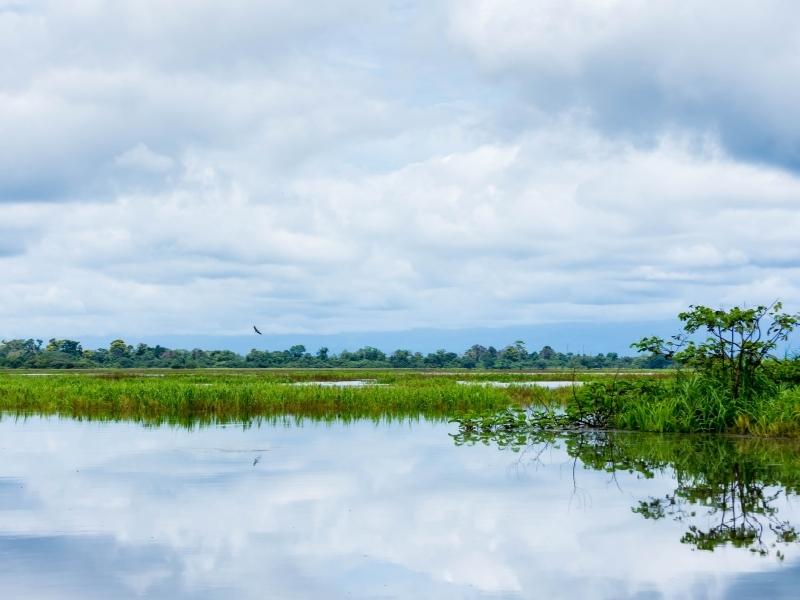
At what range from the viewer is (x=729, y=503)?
39.0ft

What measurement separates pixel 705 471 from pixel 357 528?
6.68 metres

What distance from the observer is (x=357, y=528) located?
34.3 feet

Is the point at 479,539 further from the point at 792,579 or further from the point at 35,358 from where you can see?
the point at 35,358

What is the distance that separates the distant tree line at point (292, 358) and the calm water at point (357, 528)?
87877 mm

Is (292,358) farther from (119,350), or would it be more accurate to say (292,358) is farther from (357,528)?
(357,528)

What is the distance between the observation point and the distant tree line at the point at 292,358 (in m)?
104

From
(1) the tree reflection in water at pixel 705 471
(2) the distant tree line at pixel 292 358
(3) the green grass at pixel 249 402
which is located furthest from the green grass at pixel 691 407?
(2) the distant tree line at pixel 292 358

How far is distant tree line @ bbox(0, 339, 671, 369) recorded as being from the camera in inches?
4114

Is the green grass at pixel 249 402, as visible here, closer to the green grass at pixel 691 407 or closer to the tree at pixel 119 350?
the green grass at pixel 691 407

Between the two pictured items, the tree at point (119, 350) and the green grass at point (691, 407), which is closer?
the green grass at point (691, 407)

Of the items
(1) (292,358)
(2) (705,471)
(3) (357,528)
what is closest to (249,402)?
(2) (705,471)

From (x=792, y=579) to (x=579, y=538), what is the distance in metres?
2.32

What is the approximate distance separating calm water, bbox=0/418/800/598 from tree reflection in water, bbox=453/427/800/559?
0.12 metres

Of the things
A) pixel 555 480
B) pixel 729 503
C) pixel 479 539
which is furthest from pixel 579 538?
pixel 555 480
